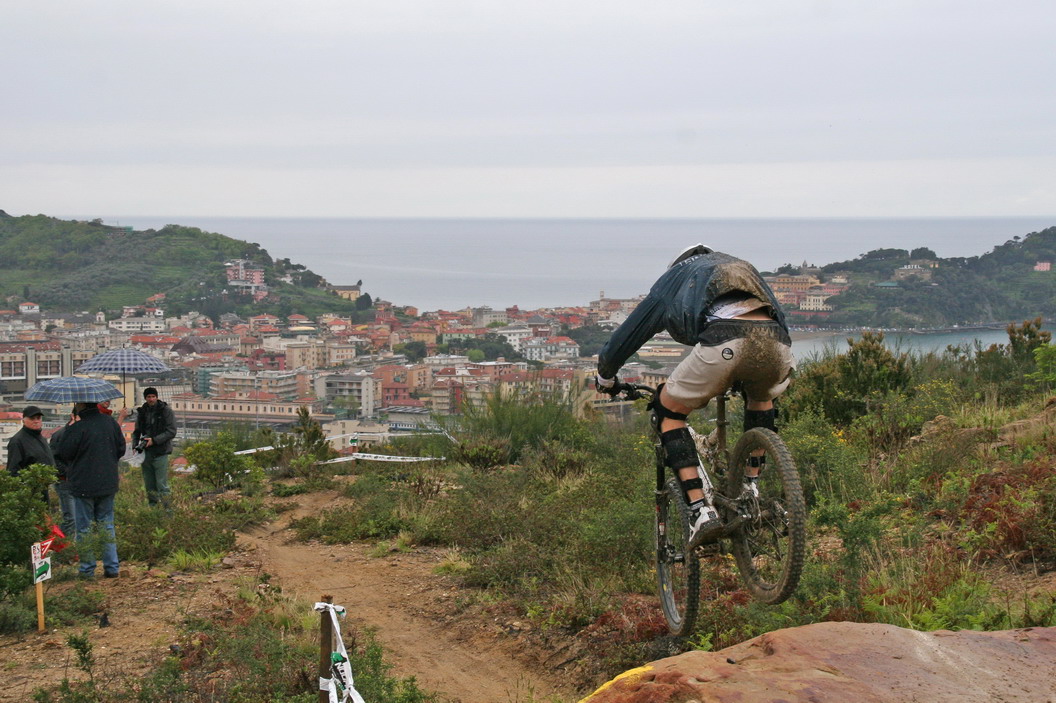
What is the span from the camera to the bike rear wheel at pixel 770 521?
12.7 feet

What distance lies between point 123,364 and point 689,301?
750 centimetres

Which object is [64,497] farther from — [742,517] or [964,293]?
[964,293]

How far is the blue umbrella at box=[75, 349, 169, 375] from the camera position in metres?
9.87

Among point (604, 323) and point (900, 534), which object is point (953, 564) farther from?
point (604, 323)

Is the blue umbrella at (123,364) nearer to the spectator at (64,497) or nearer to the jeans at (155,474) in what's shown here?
the jeans at (155,474)

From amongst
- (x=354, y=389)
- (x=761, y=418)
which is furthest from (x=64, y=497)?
(x=354, y=389)

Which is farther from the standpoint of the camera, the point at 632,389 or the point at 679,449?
the point at 632,389

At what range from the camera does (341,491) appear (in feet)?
32.6

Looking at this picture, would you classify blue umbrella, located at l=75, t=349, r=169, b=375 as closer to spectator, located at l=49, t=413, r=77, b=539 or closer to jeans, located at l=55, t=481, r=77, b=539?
spectator, located at l=49, t=413, r=77, b=539

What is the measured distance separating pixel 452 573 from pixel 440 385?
3812 cm

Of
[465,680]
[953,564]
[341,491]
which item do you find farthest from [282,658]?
[341,491]

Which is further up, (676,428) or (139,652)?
(676,428)

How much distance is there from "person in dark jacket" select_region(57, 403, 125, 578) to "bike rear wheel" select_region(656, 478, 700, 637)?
374cm

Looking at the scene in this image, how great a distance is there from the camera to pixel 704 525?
4.13 m
